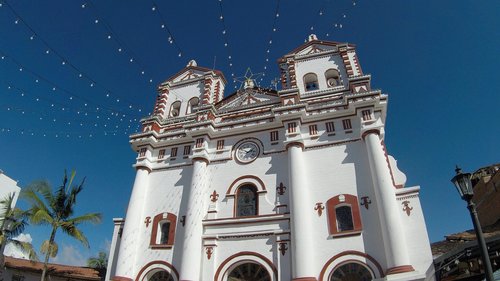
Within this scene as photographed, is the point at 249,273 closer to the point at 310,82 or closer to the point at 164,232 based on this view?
the point at 164,232

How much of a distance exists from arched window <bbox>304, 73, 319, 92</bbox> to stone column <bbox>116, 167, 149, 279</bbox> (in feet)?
35.1

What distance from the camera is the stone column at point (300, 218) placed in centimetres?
1386

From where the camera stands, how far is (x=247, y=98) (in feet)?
69.1

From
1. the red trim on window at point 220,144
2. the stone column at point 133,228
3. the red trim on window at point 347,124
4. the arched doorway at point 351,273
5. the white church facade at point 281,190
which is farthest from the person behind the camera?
the red trim on window at point 220,144

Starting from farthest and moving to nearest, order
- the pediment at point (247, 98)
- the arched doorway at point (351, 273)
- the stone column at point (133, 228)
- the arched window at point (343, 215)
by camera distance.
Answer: the pediment at point (247, 98)
the stone column at point (133, 228)
the arched window at point (343, 215)
the arched doorway at point (351, 273)

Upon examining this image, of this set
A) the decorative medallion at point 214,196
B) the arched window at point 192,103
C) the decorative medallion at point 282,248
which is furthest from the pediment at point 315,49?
the decorative medallion at point 282,248

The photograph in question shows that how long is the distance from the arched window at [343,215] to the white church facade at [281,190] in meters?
0.04

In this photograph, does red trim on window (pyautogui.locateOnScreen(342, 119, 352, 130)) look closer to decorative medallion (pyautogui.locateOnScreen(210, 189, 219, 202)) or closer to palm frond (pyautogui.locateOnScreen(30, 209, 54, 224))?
decorative medallion (pyautogui.locateOnScreen(210, 189, 219, 202))

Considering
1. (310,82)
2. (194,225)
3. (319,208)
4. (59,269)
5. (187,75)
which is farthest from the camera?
(187,75)

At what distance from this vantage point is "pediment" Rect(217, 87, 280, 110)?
20.6 m

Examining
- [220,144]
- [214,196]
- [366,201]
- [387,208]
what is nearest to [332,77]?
[220,144]

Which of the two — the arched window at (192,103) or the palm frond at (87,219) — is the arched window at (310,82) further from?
the palm frond at (87,219)

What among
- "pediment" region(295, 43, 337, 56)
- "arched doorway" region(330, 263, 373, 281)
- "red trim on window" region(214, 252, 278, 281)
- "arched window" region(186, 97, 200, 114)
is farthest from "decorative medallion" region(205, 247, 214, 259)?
"pediment" region(295, 43, 337, 56)

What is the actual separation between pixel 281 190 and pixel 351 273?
486 cm
